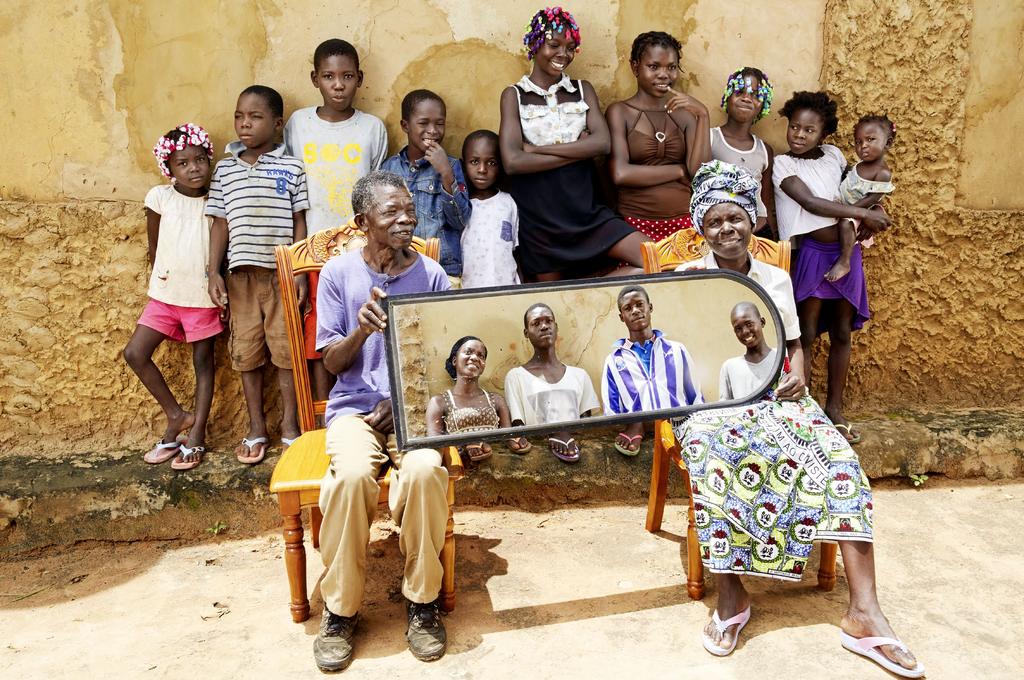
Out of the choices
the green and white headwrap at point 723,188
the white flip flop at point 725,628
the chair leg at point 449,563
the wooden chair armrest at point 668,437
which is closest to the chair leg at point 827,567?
the white flip flop at point 725,628

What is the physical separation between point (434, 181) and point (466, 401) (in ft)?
4.57

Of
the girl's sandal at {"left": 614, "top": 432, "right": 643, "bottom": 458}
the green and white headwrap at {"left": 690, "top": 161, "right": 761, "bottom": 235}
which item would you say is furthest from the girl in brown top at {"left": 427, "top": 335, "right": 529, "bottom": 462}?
the girl's sandal at {"left": 614, "top": 432, "right": 643, "bottom": 458}

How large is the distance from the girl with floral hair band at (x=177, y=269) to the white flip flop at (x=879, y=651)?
2.80 meters

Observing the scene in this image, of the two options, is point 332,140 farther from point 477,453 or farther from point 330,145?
point 477,453

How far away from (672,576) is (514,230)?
5.53 ft

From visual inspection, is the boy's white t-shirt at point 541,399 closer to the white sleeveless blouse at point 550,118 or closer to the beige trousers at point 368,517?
the beige trousers at point 368,517

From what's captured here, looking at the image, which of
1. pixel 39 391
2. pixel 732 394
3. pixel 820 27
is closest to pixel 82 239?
pixel 39 391

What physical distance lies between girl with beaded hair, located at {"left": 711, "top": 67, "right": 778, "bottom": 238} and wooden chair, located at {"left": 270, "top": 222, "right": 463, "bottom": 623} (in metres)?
1.62

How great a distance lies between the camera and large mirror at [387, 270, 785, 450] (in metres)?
2.55

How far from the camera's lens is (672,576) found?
310 centimetres

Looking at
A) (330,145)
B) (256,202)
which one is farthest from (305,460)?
(330,145)

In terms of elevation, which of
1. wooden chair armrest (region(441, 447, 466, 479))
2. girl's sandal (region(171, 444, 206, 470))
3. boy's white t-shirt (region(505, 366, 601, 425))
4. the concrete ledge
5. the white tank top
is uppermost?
the white tank top

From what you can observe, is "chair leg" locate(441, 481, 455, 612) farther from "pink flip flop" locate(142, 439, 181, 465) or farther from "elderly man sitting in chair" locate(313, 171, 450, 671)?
"pink flip flop" locate(142, 439, 181, 465)

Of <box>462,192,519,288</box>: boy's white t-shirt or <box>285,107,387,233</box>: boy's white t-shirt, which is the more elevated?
<box>285,107,387,233</box>: boy's white t-shirt
